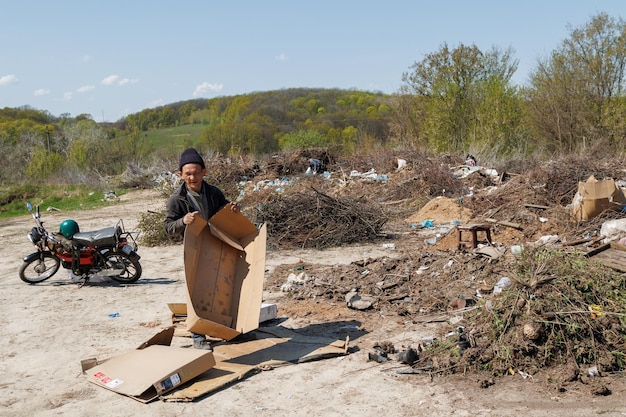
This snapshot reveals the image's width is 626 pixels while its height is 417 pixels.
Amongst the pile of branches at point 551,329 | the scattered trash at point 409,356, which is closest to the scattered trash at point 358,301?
the pile of branches at point 551,329

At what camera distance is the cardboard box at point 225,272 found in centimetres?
527

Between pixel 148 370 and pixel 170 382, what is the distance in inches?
10.2

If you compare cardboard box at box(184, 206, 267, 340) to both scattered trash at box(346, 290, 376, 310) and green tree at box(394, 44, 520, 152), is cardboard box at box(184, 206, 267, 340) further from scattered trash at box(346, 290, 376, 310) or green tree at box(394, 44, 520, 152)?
green tree at box(394, 44, 520, 152)

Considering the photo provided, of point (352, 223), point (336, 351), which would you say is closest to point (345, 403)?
point (336, 351)

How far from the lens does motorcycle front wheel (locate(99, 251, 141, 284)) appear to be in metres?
9.14

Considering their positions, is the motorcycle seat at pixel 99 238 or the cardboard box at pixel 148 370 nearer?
the cardboard box at pixel 148 370

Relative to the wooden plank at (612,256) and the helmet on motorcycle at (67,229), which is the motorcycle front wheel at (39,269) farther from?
the wooden plank at (612,256)

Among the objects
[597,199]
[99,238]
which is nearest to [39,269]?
[99,238]

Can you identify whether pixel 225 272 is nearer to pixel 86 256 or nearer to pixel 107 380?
pixel 107 380

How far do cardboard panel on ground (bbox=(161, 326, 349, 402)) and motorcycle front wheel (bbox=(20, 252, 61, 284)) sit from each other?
183 inches

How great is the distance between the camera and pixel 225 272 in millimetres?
5641

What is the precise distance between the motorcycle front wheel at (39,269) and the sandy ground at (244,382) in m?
0.84

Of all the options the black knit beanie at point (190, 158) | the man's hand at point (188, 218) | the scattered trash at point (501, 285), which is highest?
the black knit beanie at point (190, 158)

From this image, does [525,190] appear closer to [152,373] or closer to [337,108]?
[152,373]
